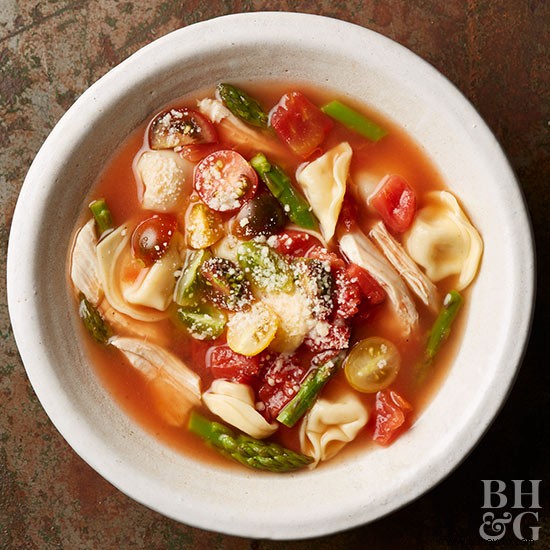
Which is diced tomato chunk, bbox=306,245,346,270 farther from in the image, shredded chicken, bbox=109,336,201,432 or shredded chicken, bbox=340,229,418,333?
shredded chicken, bbox=109,336,201,432

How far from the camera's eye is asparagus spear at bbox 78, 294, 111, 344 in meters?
3.17

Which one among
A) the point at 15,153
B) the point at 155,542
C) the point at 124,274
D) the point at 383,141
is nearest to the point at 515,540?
the point at 155,542

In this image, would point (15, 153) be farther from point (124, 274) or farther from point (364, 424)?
point (364, 424)

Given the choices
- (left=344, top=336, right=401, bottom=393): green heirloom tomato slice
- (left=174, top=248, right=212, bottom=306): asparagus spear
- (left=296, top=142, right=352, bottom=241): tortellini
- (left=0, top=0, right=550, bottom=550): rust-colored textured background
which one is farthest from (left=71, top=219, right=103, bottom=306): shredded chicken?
(left=344, top=336, right=401, bottom=393): green heirloom tomato slice

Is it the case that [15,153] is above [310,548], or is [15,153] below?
above

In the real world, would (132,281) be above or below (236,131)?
below

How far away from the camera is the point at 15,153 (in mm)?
3518

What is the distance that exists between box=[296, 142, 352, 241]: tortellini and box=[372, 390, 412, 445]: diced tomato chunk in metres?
0.72

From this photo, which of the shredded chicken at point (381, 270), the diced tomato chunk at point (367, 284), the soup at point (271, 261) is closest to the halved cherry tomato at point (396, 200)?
the soup at point (271, 261)

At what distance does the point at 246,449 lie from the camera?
10.3ft

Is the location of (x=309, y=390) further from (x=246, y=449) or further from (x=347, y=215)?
(x=347, y=215)

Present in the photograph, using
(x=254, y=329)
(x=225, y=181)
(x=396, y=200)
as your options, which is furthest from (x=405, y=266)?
(x=225, y=181)

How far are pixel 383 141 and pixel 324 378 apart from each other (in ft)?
3.35

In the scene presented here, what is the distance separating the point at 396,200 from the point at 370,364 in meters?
0.69
